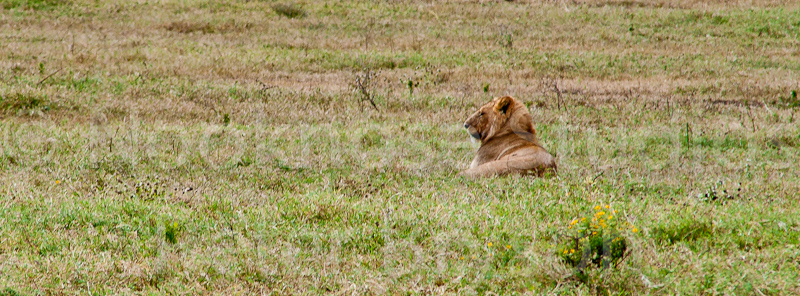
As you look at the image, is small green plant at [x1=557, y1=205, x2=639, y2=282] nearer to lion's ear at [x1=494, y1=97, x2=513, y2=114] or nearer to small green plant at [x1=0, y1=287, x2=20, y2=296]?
small green plant at [x1=0, y1=287, x2=20, y2=296]

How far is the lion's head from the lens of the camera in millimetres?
8156

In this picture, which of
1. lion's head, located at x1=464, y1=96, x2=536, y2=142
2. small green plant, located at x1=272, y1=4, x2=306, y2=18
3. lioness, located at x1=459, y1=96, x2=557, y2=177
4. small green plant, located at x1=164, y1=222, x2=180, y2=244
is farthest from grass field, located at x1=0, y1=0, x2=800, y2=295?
small green plant, located at x1=272, y1=4, x2=306, y2=18

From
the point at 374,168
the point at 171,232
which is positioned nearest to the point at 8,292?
the point at 171,232

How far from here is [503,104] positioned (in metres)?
8.27

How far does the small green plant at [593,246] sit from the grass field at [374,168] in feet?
0.20

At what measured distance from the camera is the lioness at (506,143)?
7.43 m

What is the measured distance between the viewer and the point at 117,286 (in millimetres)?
4266

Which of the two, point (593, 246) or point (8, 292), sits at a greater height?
point (593, 246)

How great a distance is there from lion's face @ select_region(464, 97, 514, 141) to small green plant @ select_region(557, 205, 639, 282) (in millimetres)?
3804

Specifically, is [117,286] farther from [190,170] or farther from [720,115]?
[720,115]

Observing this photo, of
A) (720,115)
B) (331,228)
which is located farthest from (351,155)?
(720,115)

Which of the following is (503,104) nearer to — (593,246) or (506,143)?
(506,143)

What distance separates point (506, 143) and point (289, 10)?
70.9 ft

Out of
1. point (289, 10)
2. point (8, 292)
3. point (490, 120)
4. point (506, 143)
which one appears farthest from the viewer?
point (289, 10)
